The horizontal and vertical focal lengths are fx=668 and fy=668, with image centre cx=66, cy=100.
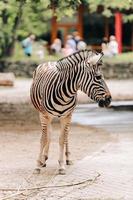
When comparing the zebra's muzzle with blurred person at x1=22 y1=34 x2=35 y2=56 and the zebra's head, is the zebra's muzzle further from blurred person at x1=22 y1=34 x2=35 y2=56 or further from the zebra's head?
blurred person at x1=22 y1=34 x2=35 y2=56

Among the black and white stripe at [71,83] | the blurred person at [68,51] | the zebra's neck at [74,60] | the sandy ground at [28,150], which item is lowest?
the sandy ground at [28,150]

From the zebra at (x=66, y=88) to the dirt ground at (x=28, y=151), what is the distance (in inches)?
17.2

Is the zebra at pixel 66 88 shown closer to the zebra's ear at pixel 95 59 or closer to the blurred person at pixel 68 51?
the zebra's ear at pixel 95 59

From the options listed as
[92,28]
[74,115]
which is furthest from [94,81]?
[92,28]

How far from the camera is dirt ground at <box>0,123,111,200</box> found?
9.90 meters

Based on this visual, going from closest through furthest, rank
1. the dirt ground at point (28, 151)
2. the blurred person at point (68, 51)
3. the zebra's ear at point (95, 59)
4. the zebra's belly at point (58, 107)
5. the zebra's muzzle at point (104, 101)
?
the dirt ground at point (28, 151) → the zebra's ear at point (95, 59) → the zebra's muzzle at point (104, 101) → the zebra's belly at point (58, 107) → the blurred person at point (68, 51)

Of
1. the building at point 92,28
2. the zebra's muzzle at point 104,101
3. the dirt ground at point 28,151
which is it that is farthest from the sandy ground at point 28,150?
the building at point 92,28

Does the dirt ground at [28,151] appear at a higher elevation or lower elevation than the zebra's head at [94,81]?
lower

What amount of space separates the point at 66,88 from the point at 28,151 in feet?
9.46

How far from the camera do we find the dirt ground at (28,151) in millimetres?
9898

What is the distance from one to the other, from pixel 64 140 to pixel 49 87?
34.6 inches

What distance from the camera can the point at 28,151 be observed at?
1290cm

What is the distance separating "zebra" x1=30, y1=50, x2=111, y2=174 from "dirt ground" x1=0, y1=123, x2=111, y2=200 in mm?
438

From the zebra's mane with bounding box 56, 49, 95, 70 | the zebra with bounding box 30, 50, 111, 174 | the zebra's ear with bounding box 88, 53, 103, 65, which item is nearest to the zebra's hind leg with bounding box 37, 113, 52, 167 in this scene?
the zebra with bounding box 30, 50, 111, 174
